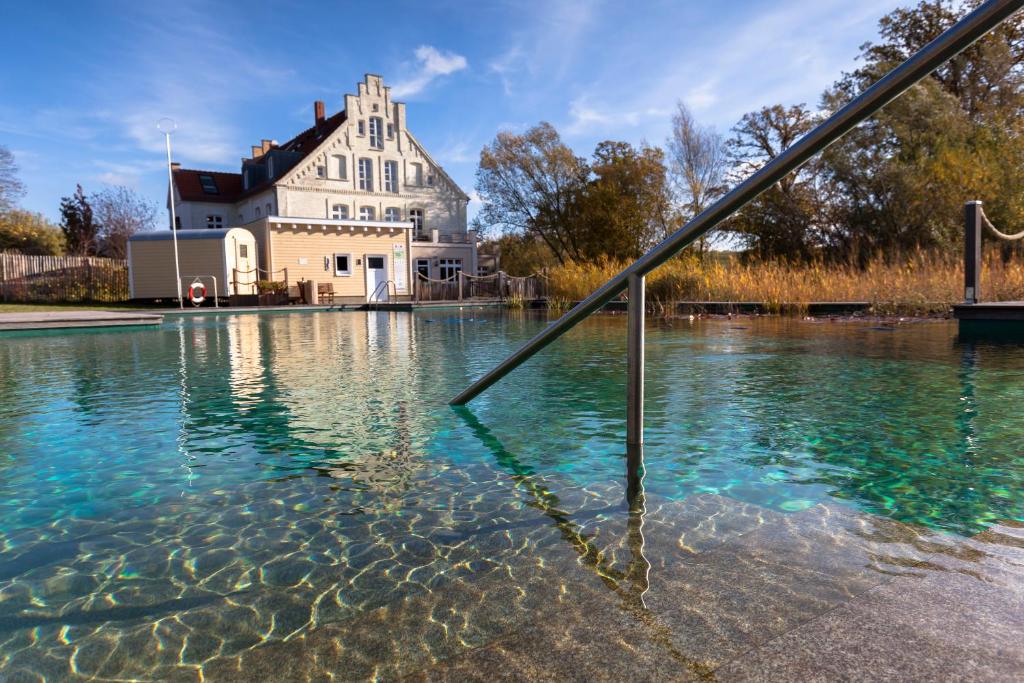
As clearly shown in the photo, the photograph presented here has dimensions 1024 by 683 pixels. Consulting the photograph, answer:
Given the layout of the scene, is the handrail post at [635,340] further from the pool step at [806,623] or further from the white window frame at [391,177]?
the white window frame at [391,177]

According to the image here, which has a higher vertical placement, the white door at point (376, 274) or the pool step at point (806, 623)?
the white door at point (376, 274)

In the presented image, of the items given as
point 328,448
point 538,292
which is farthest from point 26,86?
point 328,448

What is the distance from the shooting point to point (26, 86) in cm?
2372

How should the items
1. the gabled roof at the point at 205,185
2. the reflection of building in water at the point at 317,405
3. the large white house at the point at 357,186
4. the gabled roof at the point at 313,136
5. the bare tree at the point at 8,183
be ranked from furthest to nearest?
the gabled roof at the point at 205,185 < the gabled roof at the point at 313,136 < the large white house at the point at 357,186 < the bare tree at the point at 8,183 < the reflection of building in water at the point at 317,405

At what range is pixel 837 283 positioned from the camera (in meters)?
13.7

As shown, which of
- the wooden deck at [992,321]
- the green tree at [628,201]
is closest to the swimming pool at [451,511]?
the wooden deck at [992,321]

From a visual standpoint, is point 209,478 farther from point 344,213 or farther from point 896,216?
point 344,213

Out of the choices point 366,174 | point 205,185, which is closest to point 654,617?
point 366,174

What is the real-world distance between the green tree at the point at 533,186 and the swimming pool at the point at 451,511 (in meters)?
30.4

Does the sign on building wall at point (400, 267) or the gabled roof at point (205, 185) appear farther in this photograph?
the gabled roof at point (205, 185)

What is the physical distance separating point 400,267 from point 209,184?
15.7 meters

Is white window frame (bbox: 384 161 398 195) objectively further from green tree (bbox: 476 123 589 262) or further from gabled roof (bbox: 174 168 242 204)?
gabled roof (bbox: 174 168 242 204)

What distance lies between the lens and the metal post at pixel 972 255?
28.8 ft

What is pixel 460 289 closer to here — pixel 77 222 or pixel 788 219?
pixel 788 219
